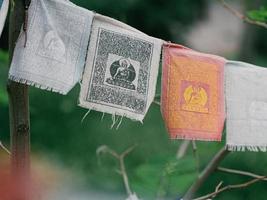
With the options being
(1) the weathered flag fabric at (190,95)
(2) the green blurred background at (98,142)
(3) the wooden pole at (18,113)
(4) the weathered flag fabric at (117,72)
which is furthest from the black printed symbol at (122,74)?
(2) the green blurred background at (98,142)

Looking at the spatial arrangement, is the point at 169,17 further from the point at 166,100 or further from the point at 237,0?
the point at 166,100

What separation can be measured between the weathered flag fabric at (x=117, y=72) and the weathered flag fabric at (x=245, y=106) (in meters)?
0.28

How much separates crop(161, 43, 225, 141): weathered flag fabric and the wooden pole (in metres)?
0.44

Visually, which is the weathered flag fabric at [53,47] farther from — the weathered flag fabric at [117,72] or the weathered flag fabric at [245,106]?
the weathered flag fabric at [245,106]

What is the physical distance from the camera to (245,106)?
237 cm

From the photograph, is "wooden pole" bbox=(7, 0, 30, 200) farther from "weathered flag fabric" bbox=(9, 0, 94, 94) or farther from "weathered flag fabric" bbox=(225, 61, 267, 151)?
"weathered flag fabric" bbox=(225, 61, 267, 151)

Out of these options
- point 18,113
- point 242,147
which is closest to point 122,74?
point 18,113

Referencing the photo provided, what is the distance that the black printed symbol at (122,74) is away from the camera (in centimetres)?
218

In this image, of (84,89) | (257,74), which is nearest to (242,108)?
(257,74)

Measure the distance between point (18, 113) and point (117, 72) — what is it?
1.17ft

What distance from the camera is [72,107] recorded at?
5812 mm

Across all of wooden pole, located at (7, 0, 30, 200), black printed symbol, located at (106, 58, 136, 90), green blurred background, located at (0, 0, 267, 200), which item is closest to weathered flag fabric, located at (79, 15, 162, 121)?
black printed symbol, located at (106, 58, 136, 90)

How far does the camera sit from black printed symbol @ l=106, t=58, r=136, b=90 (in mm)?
2180

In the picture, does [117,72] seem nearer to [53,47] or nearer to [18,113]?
[53,47]
